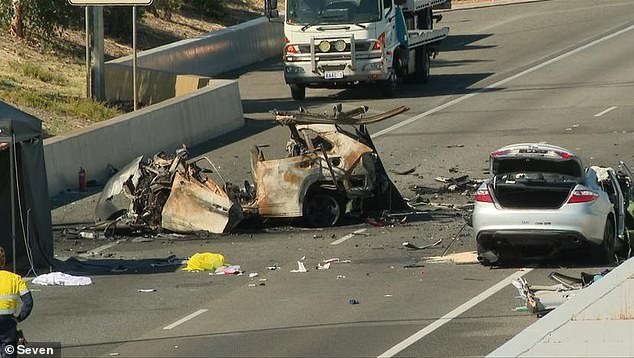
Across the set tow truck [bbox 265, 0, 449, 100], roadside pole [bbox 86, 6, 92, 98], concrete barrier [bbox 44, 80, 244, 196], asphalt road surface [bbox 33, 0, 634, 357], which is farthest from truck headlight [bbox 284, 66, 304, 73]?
roadside pole [bbox 86, 6, 92, 98]

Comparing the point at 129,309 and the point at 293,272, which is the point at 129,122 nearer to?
the point at 293,272

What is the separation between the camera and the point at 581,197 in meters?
18.7

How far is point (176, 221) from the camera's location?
885 inches

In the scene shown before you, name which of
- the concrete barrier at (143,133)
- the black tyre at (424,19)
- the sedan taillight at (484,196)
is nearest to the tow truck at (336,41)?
the concrete barrier at (143,133)

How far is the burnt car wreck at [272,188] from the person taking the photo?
22391 mm

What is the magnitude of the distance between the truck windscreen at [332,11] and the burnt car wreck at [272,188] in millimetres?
12853

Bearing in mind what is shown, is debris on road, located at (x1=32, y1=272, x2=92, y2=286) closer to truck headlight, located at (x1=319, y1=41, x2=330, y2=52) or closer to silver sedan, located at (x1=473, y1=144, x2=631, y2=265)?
silver sedan, located at (x1=473, y1=144, x2=631, y2=265)

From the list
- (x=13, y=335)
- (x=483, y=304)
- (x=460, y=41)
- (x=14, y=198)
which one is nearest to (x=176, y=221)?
(x=14, y=198)

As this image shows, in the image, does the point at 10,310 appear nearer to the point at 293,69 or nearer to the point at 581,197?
the point at 581,197

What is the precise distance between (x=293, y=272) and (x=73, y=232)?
198 inches

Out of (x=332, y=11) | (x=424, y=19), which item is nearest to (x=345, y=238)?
(x=332, y=11)

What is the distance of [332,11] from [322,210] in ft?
45.1

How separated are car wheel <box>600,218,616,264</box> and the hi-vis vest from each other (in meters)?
8.67

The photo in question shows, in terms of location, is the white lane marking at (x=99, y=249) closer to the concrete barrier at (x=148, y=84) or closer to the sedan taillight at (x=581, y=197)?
the sedan taillight at (x=581, y=197)
